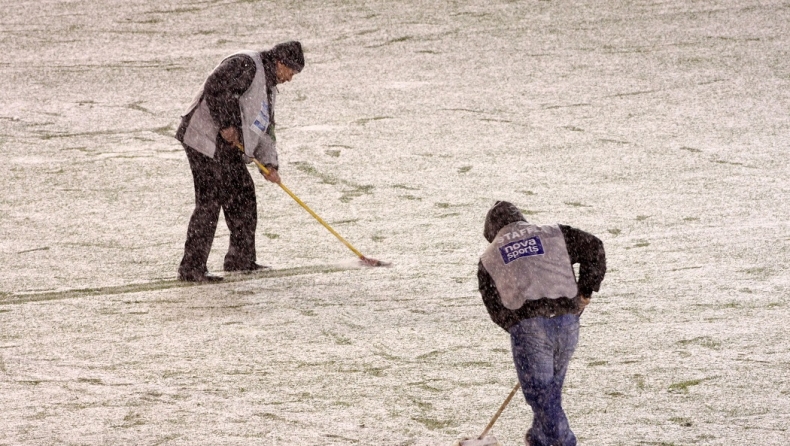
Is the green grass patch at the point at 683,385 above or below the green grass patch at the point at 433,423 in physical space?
below

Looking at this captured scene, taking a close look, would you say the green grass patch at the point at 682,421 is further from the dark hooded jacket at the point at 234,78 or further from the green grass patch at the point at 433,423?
the dark hooded jacket at the point at 234,78

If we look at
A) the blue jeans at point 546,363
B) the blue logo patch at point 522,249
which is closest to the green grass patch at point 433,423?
the blue jeans at point 546,363

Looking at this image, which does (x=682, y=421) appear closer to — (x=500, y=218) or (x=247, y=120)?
(x=500, y=218)

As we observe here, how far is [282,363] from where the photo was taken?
6.41 metres

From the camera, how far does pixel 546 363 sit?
497 cm

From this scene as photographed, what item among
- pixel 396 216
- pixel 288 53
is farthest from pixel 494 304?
pixel 396 216

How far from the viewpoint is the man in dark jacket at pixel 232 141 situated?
7.42 meters

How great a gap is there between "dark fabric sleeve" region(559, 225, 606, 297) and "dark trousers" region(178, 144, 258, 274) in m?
3.17

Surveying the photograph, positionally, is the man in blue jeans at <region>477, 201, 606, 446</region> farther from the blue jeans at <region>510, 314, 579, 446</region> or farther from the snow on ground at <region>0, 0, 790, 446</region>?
the snow on ground at <region>0, 0, 790, 446</region>

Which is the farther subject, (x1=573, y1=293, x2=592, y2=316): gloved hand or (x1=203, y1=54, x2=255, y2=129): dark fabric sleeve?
(x1=203, y1=54, x2=255, y2=129): dark fabric sleeve

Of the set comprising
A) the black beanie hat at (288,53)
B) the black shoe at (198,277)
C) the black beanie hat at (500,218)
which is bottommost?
the black shoe at (198,277)

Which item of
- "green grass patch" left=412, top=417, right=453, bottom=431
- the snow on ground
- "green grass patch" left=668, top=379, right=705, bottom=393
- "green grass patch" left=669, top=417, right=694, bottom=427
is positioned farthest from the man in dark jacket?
"green grass patch" left=669, top=417, right=694, bottom=427

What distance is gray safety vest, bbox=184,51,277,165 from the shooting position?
294 inches

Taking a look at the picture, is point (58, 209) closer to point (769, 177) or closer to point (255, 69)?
point (255, 69)
